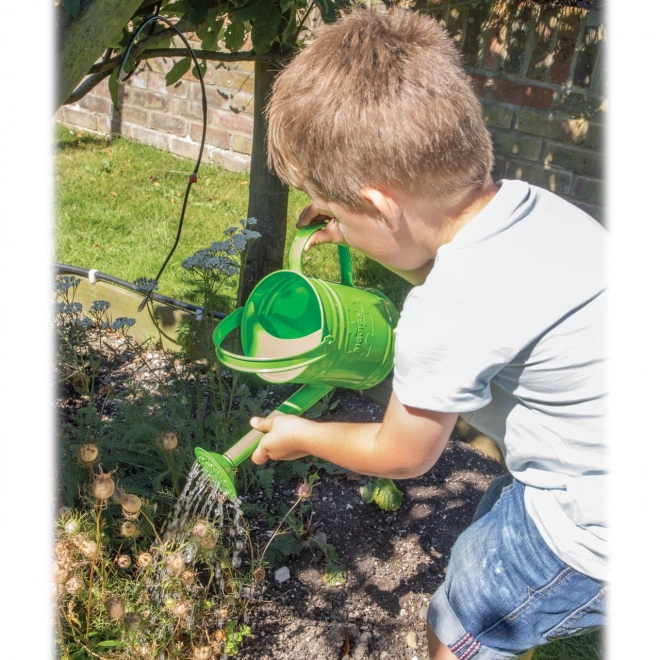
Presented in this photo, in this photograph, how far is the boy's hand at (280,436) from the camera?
4.38 ft

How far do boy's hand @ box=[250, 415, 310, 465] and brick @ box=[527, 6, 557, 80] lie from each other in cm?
237

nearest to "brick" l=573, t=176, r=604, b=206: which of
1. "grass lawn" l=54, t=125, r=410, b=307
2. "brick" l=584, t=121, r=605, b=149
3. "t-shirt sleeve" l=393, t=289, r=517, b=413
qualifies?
"brick" l=584, t=121, r=605, b=149

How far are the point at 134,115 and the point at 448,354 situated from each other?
168 inches

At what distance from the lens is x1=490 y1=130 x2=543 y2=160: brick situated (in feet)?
10.5

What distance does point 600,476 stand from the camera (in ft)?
4.11

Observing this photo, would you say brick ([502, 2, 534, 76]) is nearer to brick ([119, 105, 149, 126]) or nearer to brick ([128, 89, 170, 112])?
brick ([128, 89, 170, 112])

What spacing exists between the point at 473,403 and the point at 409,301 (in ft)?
0.65

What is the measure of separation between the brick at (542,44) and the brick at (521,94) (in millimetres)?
57

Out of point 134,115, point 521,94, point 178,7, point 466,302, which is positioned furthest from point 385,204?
point 134,115

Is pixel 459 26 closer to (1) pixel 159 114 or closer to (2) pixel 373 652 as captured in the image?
(1) pixel 159 114

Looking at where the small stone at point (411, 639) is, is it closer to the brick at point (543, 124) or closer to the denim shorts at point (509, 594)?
the denim shorts at point (509, 594)

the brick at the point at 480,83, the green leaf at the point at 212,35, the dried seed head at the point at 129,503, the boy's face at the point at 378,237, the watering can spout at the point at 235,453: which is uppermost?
the green leaf at the point at 212,35

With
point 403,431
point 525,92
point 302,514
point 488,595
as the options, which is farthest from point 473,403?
point 525,92

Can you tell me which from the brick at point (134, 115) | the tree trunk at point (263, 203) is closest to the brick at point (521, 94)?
the tree trunk at point (263, 203)
